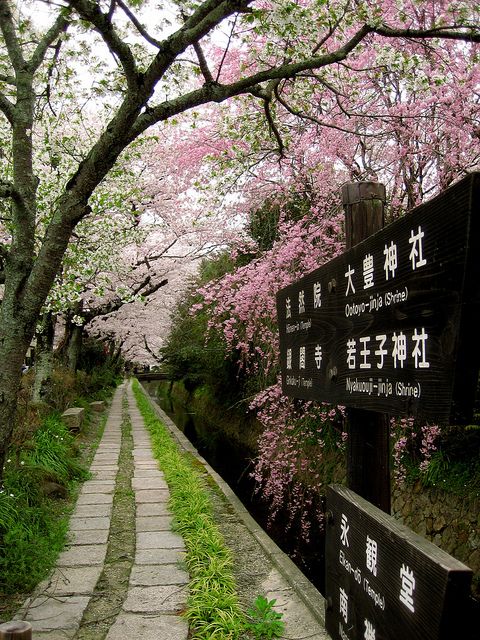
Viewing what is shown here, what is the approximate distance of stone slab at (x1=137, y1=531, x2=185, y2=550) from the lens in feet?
16.0

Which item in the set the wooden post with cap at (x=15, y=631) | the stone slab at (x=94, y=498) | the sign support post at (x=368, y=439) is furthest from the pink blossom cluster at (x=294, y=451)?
the wooden post with cap at (x=15, y=631)

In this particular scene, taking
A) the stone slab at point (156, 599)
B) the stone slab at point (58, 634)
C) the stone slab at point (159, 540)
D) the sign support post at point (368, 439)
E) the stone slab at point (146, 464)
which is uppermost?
the sign support post at point (368, 439)

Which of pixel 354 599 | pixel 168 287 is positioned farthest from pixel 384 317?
pixel 168 287

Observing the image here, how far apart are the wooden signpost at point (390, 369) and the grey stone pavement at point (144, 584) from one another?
180 cm

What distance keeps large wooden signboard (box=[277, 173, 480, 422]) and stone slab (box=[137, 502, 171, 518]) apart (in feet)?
13.3

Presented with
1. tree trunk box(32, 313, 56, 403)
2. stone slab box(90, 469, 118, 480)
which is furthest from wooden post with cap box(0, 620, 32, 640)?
tree trunk box(32, 313, 56, 403)

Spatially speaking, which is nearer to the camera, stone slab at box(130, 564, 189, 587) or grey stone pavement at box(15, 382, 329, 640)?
grey stone pavement at box(15, 382, 329, 640)

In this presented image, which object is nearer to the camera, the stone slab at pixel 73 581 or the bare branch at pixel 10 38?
the stone slab at pixel 73 581

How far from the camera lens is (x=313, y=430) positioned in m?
9.23

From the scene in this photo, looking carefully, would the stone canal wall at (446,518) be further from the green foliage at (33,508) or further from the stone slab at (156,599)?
the green foliage at (33,508)

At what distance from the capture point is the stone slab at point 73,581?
3.86 meters

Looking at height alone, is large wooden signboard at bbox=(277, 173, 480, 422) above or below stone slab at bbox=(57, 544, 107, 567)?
above

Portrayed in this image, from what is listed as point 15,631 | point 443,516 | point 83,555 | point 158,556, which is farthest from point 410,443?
point 15,631

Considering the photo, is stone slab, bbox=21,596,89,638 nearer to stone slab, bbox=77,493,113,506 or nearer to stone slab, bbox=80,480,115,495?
stone slab, bbox=77,493,113,506
